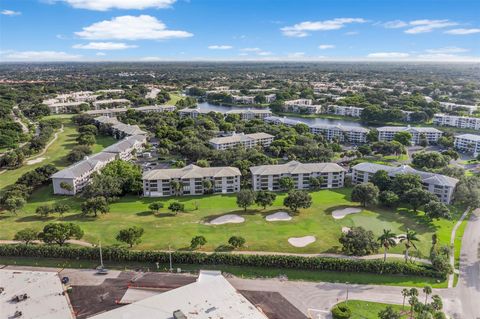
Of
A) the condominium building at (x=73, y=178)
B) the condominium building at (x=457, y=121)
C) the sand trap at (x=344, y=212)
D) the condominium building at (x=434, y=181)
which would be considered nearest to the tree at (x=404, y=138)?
the condominium building at (x=434, y=181)

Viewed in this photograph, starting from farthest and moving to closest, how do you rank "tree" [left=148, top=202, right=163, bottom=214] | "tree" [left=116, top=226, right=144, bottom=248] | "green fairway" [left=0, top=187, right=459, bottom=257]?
"tree" [left=148, top=202, right=163, bottom=214] → "green fairway" [left=0, top=187, right=459, bottom=257] → "tree" [left=116, top=226, right=144, bottom=248]

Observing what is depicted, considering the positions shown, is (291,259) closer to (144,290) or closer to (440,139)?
(144,290)

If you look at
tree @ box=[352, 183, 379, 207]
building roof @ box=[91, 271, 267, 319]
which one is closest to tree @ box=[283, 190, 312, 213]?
tree @ box=[352, 183, 379, 207]

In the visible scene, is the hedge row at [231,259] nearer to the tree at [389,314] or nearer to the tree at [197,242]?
the tree at [197,242]

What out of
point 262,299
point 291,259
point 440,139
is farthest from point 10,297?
point 440,139

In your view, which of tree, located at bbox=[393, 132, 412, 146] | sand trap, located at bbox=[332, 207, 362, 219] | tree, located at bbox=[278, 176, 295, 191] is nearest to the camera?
sand trap, located at bbox=[332, 207, 362, 219]

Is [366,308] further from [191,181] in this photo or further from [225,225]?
[191,181]

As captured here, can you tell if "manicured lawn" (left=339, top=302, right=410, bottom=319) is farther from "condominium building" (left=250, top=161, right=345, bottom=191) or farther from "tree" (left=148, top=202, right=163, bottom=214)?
"condominium building" (left=250, top=161, right=345, bottom=191)
